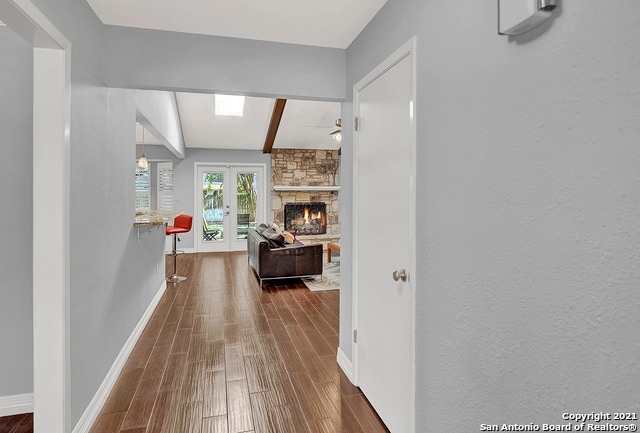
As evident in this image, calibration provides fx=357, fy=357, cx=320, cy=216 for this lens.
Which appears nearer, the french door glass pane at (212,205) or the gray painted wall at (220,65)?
the gray painted wall at (220,65)

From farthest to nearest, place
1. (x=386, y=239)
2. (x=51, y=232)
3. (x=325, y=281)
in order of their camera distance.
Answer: (x=325, y=281) → (x=386, y=239) → (x=51, y=232)

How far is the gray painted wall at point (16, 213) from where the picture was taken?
2.10 meters

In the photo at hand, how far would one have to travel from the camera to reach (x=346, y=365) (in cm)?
262

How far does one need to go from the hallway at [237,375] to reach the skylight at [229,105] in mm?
3545

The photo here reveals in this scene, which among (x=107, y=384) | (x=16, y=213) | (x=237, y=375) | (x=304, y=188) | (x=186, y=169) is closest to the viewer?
(x=16, y=213)

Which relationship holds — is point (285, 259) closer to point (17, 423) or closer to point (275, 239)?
point (275, 239)

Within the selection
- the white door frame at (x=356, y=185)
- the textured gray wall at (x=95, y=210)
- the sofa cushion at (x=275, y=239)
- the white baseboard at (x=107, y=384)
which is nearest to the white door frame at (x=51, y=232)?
the textured gray wall at (x=95, y=210)

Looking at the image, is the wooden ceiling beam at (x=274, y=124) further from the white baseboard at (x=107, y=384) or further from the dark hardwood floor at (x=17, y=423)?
the dark hardwood floor at (x=17, y=423)

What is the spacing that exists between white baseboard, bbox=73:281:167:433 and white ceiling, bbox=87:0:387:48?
2288 millimetres

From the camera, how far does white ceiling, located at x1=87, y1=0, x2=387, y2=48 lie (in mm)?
2023

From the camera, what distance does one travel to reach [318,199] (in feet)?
28.6

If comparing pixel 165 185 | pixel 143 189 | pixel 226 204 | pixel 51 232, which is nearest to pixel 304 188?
pixel 226 204

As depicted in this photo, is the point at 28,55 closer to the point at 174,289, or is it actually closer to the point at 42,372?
the point at 42,372

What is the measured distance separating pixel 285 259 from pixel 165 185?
4612 mm
